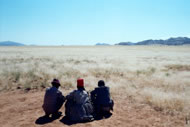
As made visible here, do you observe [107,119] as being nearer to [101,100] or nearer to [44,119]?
[101,100]

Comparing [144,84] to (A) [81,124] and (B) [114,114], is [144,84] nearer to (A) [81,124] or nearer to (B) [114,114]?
(B) [114,114]

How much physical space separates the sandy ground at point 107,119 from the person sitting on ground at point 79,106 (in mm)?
264

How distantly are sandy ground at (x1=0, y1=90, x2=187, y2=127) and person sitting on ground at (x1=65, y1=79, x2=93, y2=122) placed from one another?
264 millimetres

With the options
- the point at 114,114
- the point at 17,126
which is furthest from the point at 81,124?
the point at 17,126

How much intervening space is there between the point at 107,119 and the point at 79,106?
1158 mm

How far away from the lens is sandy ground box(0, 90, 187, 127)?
6.86m

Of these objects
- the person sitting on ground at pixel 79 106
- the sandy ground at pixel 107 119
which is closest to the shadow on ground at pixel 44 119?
the sandy ground at pixel 107 119

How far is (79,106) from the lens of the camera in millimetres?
7047

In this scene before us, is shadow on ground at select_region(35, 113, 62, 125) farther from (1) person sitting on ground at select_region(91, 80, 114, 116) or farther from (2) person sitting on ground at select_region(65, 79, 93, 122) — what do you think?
(1) person sitting on ground at select_region(91, 80, 114, 116)

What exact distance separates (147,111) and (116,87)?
12.8ft

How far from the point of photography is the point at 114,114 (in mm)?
7848

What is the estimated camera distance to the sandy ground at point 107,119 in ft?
22.5

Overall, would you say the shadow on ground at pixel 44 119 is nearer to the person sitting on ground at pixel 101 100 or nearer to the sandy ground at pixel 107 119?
the sandy ground at pixel 107 119

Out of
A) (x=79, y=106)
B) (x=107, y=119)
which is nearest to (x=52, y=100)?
(x=79, y=106)
